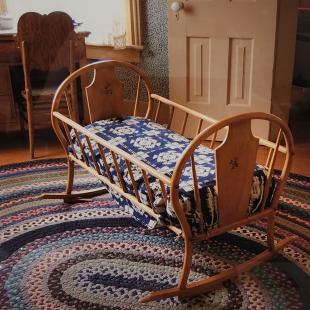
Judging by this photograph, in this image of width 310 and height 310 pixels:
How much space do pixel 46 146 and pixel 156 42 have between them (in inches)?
42.3

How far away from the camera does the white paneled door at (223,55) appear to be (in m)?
2.81

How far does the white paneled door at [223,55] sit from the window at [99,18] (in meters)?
0.44

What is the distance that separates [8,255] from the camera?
196cm

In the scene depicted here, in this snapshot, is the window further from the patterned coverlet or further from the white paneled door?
the patterned coverlet

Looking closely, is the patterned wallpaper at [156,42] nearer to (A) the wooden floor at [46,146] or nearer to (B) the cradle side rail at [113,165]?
(A) the wooden floor at [46,146]

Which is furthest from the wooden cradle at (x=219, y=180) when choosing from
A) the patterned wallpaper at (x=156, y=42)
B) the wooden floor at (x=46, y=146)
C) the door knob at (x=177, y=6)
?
the patterned wallpaper at (x=156, y=42)

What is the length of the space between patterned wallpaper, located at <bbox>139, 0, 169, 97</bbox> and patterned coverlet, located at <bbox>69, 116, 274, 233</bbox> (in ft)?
3.41

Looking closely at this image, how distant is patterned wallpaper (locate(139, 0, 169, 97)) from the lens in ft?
10.5

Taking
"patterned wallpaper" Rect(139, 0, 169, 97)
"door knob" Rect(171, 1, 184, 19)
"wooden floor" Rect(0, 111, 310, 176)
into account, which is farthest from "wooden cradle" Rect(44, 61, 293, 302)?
"patterned wallpaper" Rect(139, 0, 169, 97)

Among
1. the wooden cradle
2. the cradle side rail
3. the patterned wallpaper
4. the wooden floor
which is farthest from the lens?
the patterned wallpaper

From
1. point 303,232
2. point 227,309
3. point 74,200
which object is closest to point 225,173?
point 227,309

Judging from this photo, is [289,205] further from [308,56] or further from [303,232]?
[308,56]

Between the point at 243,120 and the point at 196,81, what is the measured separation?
1.61m

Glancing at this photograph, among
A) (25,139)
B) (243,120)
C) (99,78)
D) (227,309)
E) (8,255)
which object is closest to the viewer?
(243,120)
